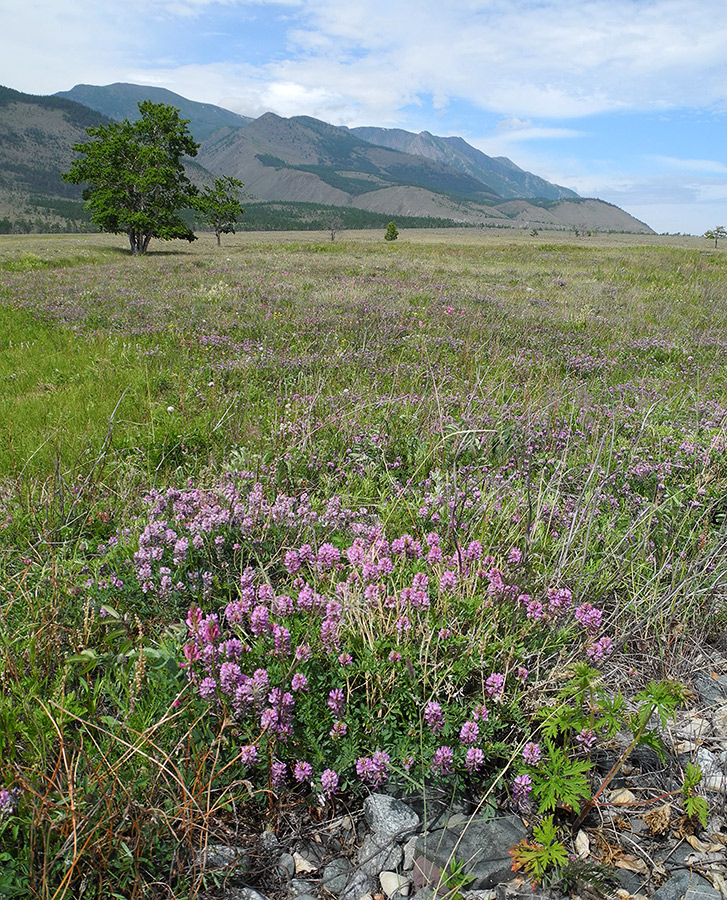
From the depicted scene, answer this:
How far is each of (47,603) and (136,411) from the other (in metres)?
3.59

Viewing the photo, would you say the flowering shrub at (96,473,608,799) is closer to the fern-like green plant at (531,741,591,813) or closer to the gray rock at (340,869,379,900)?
the fern-like green plant at (531,741,591,813)

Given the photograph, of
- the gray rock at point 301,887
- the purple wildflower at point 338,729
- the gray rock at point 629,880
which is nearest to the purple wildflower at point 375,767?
the purple wildflower at point 338,729

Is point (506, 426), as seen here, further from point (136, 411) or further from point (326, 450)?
point (136, 411)

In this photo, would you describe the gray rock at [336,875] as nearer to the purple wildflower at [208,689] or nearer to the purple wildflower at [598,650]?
the purple wildflower at [208,689]

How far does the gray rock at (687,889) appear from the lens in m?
1.76

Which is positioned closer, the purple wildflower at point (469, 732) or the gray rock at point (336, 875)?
the gray rock at point (336, 875)

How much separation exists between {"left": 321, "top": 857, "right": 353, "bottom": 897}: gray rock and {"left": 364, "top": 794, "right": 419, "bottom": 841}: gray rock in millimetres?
156

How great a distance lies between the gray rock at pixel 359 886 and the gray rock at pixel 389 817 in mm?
146

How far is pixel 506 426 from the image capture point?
195 inches

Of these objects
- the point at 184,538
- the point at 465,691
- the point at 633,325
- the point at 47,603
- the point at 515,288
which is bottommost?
the point at 465,691

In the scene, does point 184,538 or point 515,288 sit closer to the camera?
point 184,538

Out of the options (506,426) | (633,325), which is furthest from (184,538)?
(633,325)

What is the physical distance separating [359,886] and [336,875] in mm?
97

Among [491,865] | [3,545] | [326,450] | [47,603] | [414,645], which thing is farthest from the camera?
[326,450]
